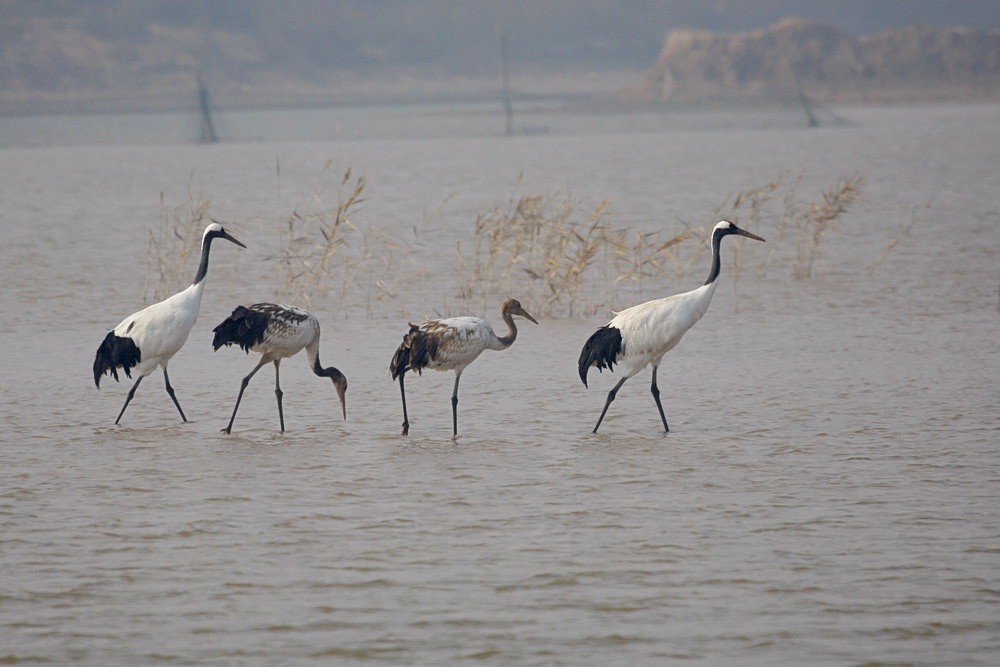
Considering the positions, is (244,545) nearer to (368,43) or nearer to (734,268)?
(734,268)

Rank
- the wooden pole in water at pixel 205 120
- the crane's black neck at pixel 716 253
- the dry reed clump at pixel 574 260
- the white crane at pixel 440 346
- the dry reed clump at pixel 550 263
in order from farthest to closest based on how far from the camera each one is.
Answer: the wooden pole in water at pixel 205 120 → the dry reed clump at pixel 574 260 → the dry reed clump at pixel 550 263 → the crane's black neck at pixel 716 253 → the white crane at pixel 440 346

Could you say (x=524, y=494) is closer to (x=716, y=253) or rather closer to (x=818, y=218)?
(x=716, y=253)

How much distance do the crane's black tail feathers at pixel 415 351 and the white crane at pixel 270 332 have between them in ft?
1.82

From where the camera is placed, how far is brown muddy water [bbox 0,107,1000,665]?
5.76 metres

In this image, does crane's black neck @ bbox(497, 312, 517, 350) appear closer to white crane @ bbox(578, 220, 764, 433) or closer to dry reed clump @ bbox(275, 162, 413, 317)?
white crane @ bbox(578, 220, 764, 433)

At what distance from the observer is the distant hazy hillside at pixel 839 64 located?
135750mm

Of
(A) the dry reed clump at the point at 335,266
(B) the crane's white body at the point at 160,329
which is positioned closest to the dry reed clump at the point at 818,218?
(A) the dry reed clump at the point at 335,266

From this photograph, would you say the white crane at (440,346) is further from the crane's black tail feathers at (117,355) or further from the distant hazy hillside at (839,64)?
the distant hazy hillside at (839,64)

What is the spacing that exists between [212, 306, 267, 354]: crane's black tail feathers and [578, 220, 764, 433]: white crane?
6.81ft

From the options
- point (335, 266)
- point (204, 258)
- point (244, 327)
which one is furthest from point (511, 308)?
point (335, 266)

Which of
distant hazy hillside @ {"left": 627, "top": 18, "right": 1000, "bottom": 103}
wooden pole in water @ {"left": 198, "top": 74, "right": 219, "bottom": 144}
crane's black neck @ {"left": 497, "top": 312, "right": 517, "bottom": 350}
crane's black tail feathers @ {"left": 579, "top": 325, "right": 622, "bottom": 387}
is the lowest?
crane's black tail feathers @ {"left": 579, "top": 325, "right": 622, "bottom": 387}

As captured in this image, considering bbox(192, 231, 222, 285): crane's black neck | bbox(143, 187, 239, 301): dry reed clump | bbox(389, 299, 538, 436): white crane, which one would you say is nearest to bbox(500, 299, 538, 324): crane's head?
bbox(389, 299, 538, 436): white crane

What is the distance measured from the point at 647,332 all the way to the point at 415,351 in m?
1.48

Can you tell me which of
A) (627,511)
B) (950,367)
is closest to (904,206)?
(950,367)
